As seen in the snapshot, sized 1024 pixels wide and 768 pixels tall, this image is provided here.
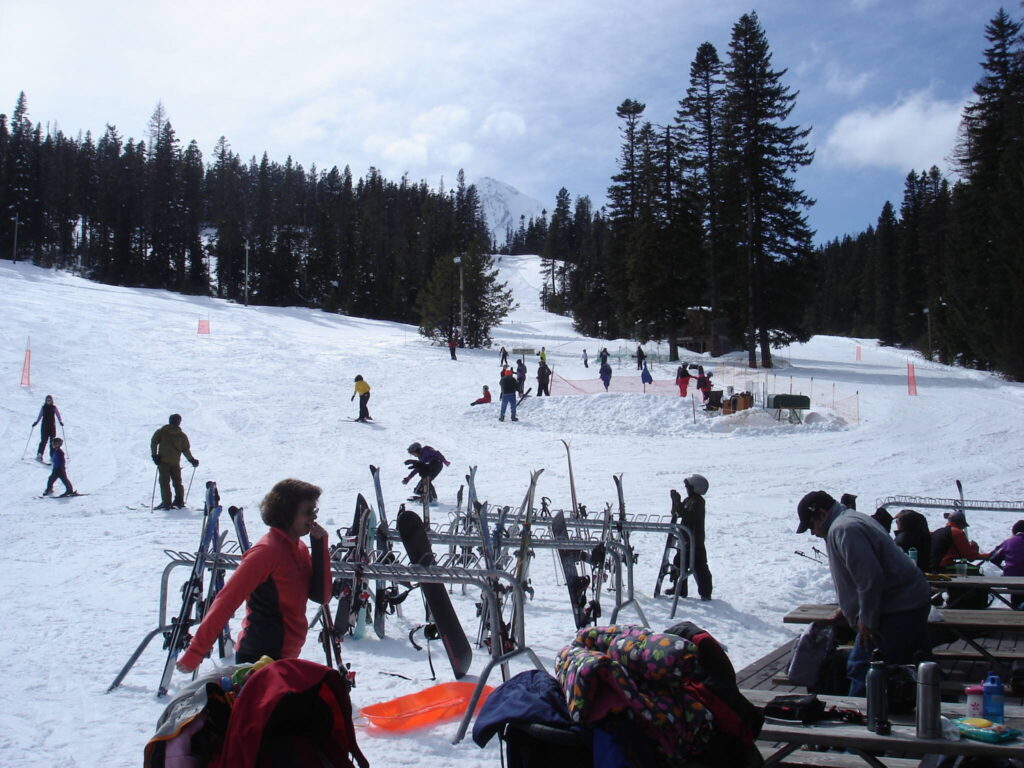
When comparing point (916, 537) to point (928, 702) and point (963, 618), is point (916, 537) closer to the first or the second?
point (963, 618)

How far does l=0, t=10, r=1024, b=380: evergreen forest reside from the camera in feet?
138

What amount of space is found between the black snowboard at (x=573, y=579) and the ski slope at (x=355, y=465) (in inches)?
16.6


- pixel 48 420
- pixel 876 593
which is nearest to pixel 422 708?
pixel 876 593

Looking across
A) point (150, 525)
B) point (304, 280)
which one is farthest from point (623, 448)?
point (304, 280)

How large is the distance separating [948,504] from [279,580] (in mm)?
10475

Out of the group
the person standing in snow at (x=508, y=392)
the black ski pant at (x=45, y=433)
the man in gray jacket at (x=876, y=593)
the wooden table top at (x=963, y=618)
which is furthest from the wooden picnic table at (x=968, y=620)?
the person standing in snow at (x=508, y=392)

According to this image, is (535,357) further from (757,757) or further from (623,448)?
(757,757)

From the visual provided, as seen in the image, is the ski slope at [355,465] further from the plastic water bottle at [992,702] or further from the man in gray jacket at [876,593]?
the plastic water bottle at [992,702]

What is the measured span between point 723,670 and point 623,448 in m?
18.4

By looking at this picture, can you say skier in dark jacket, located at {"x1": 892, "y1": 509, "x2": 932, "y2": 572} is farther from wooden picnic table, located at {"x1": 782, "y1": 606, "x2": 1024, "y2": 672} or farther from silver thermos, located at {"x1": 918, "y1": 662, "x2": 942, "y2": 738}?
silver thermos, located at {"x1": 918, "y1": 662, "x2": 942, "y2": 738}

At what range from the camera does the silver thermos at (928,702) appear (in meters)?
3.22

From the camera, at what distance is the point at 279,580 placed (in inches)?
163

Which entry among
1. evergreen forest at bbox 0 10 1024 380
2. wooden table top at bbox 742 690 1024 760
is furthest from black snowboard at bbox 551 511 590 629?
evergreen forest at bbox 0 10 1024 380

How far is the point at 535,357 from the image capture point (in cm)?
4691
